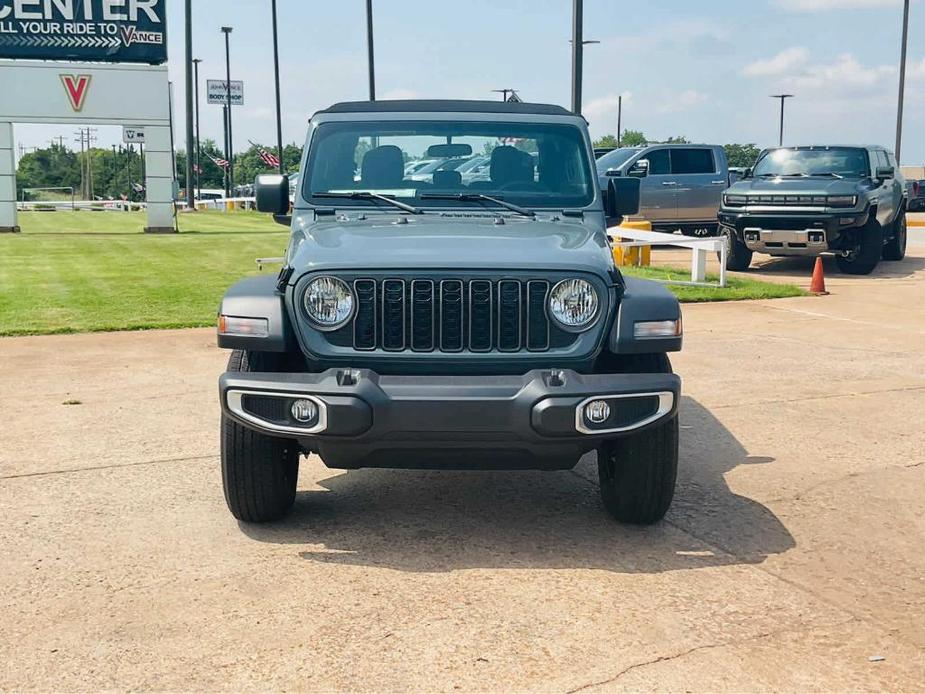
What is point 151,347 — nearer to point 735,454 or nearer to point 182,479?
point 182,479

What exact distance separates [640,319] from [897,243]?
1599 centimetres

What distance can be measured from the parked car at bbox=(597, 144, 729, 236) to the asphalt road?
13.9 metres

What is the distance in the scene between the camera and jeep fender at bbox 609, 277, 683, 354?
15.3 ft

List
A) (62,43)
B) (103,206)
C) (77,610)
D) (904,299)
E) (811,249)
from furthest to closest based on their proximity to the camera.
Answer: (103,206)
(62,43)
(811,249)
(904,299)
(77,610)

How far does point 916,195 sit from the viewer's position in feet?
144

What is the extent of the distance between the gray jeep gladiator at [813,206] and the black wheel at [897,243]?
1.18m

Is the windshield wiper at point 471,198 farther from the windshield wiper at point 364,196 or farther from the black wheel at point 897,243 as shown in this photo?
the black wheel at point 897,243

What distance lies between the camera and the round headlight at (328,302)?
15.4 ft

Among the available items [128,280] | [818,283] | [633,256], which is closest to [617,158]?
[633,256]

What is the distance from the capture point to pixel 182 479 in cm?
596

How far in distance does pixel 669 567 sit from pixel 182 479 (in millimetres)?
2658

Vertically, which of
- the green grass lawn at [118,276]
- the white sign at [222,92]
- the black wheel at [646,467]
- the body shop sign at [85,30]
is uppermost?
the white sign at [222,92]

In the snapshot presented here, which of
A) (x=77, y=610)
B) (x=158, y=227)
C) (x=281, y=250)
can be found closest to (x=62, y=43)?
(x=158, y=227)

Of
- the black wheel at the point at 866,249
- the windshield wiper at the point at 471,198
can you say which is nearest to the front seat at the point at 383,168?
the windshield wiper at the point at 471,198
